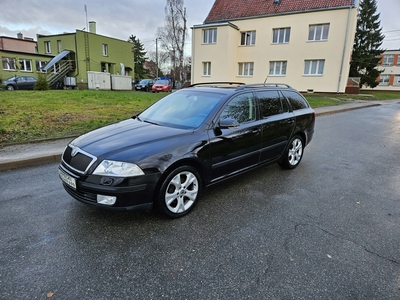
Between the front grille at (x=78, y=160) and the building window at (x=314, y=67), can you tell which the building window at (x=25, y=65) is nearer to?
the building window at (x=314, y=67)

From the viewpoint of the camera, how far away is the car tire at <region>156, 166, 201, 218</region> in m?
3.21

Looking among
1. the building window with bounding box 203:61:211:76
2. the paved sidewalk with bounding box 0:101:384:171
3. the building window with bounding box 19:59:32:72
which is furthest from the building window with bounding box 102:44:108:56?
the paved sidewalk with bounding box 0:101:384:171

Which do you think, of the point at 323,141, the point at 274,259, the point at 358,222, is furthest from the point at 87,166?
the point at 323,141

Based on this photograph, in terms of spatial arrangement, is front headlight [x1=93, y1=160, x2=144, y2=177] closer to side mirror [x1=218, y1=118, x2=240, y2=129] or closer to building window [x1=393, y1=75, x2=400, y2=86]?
side mirror [x1=218, y1=118, x2=240, y2=129]

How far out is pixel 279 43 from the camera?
26.6m

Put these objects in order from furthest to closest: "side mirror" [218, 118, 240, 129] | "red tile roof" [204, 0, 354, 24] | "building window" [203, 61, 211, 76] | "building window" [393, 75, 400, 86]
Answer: "building window" [393, 75, 400, 86], "building window" [203, 61, 211, 76], "red tile roof" [204, 0, 354, 24], "side mirror" [218, 118, 240, 129]

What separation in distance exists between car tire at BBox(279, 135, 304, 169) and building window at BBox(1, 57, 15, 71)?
33.2 m

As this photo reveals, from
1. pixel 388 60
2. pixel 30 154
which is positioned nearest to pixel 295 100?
pixel 30 154

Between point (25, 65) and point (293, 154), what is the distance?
3446 centimetres

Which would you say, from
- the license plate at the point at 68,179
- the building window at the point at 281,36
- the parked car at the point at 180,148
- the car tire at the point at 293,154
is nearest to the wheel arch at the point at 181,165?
the parked car at the point at 180,148

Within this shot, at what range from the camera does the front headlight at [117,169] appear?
9.62ft

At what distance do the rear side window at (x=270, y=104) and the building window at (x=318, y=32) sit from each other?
76.9 ft

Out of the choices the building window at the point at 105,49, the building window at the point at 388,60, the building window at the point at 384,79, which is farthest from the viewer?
the building window at the point at 384,79

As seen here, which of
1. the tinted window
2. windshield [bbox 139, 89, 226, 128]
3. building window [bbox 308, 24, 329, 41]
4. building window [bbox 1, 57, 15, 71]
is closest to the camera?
windshield [bbox 139, 89, 226, 128]
